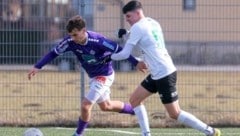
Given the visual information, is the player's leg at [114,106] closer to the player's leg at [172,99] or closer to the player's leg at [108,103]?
the player's leg at [108,103]

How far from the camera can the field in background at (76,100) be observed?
14453 millimetres

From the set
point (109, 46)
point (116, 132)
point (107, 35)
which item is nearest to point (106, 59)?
point (109, 46)

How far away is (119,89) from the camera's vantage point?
15.7 meters

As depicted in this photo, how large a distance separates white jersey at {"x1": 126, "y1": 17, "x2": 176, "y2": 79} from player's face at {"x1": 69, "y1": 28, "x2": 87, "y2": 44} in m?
1.06

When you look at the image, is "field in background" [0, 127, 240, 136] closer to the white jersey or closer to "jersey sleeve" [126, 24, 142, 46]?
the white jersey

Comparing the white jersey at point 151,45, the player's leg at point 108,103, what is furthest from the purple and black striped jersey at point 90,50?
the white jersey at point 151,45

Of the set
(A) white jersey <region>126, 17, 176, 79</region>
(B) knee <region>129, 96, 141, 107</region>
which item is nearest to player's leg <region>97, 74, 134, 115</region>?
(B) knee <region>129, 96, 141, 107</region>

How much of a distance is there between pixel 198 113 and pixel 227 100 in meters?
0.79

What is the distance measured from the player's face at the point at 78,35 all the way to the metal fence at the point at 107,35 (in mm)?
2887

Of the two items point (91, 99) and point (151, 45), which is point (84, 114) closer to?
point (91, 99)

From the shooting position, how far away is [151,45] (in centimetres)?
1063

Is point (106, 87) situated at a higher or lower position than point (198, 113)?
higher

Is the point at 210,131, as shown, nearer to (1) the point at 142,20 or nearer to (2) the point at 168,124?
(1) the point at 142,20

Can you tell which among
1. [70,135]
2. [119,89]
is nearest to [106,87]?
[70,135]
